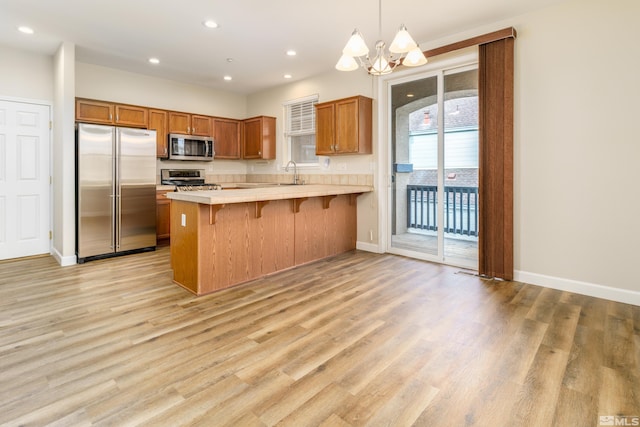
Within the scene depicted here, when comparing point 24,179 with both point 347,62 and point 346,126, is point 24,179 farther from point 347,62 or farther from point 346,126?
point 347,62

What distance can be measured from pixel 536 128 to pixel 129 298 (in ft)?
14.3

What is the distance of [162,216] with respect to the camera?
5.48 metres

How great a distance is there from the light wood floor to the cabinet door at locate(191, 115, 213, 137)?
11.5ft

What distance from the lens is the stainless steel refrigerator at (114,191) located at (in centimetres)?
440

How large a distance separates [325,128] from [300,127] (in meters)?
1.01

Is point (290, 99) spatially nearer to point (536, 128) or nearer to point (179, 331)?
point (536, 128)

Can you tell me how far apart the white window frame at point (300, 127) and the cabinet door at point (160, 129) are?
209 centimetres

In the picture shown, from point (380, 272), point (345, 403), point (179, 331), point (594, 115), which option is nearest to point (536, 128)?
point (594, 115)

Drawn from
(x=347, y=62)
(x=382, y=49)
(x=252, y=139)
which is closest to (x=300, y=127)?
(x=252, y=139)

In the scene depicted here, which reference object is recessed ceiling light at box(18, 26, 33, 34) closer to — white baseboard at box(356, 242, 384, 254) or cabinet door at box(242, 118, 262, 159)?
cabinet door at box(242, 118, 262, 159)

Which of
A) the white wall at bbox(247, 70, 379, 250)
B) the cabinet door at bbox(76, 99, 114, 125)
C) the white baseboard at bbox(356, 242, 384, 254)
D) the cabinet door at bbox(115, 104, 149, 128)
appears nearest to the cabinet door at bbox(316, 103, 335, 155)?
the white wall at bbox(247, 70, 379, 250)

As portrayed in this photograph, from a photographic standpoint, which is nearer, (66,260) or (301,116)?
(66,260)

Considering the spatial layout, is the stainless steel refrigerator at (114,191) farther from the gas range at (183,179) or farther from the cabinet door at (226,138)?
the cabinet door at (226,138)

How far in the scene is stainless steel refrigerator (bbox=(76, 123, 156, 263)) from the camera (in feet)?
14.4
